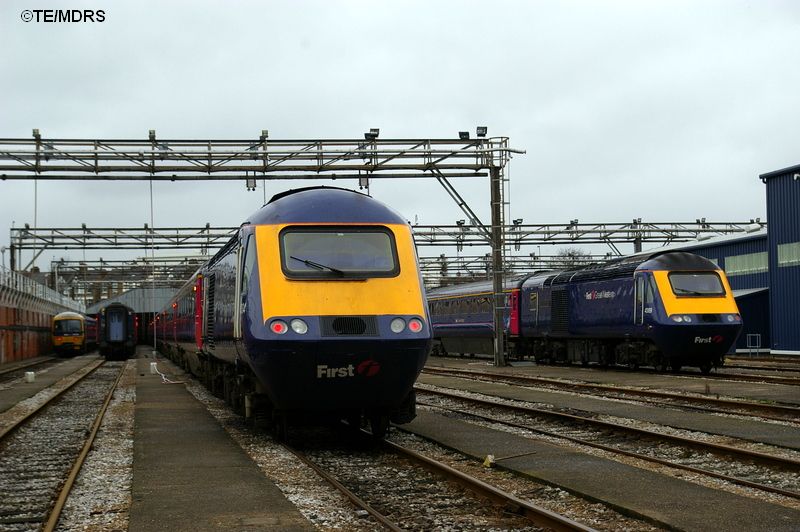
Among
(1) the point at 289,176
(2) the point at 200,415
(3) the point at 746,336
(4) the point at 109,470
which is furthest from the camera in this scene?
(3) the point at 746,336

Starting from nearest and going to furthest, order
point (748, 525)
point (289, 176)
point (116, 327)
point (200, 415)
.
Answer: point (748, 525)
point (200, 415)
point (289, 176)
point (116, 327)

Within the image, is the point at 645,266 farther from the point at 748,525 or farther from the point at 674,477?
the point at 748,525

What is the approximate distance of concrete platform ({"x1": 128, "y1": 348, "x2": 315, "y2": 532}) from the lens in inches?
305

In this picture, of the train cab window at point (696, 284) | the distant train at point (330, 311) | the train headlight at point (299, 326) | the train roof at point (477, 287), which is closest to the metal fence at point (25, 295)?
the train roof at point (477, 287)

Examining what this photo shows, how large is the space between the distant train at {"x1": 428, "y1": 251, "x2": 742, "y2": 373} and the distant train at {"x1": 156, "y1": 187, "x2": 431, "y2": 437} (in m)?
15.3

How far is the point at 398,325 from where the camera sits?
1139 cm

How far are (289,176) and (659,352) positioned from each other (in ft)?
39.6

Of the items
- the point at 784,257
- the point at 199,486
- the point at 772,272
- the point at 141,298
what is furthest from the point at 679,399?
the point at 141,298

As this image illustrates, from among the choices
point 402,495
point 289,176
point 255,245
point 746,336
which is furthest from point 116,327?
point 402,495

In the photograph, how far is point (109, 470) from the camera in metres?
10.8

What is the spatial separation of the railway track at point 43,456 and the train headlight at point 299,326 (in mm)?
2894

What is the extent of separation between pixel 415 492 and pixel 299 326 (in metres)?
2.85

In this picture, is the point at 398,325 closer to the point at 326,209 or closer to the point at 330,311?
the point at 330,311

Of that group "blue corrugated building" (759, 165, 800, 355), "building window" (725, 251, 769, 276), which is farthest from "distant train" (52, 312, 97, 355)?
"blue corrugated building" (759, 165, 800, 355)
